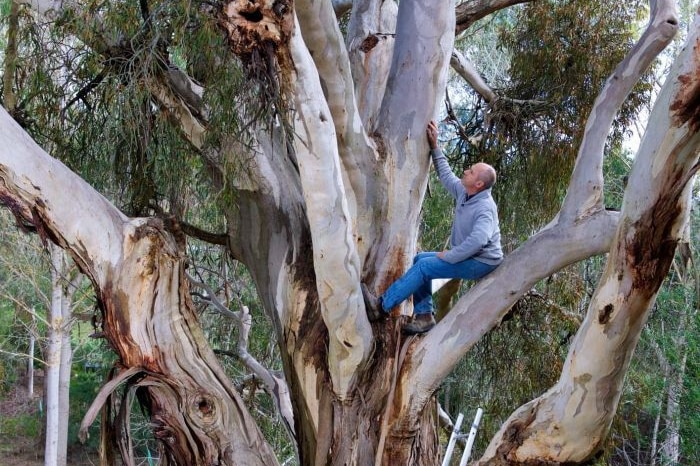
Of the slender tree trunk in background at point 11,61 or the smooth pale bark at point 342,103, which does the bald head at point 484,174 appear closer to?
the smooth pale bark at point 342,103

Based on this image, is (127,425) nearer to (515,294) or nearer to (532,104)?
(515,294)

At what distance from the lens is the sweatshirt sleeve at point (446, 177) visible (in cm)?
434

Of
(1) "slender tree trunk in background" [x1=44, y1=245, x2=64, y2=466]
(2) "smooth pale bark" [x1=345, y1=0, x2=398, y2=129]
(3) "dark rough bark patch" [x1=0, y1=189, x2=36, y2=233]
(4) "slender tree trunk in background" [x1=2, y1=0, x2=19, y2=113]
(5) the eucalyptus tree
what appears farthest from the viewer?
(1) "slender tree trunk in background" [x1=44, y1=245, x2=64, y2=466]

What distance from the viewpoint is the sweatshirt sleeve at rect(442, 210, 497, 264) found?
392 centimetres

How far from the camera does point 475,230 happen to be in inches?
155

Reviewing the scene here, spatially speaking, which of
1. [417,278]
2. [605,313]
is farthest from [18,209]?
[605,313]

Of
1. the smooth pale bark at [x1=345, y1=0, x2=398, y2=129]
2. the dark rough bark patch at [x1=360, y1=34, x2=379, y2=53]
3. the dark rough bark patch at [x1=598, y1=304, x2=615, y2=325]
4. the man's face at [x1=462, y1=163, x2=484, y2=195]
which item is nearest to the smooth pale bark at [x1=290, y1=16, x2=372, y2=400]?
the man's face at [x1=462, y1=163, x2=484, y2=195]

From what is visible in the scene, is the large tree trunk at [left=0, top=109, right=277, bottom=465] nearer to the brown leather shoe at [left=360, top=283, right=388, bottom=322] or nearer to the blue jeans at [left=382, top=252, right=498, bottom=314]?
the brown leather shoe at [left=360, top=283, right=388, bottom=322]

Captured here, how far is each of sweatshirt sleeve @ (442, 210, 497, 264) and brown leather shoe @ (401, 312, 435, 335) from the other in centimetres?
47

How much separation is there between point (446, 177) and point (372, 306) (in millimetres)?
815

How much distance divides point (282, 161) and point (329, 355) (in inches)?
48.4

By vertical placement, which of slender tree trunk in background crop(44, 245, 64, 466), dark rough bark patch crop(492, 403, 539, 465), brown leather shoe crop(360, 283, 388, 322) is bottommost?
dark rough bark patch crop(492, 403, 539, 465)

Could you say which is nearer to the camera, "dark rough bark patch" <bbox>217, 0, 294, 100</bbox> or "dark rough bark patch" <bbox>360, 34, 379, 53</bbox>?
"dark rough bark patch" <bbox>217, 0, 294, 100</bbox>

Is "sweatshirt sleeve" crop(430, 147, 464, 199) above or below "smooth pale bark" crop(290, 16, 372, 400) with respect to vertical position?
above
